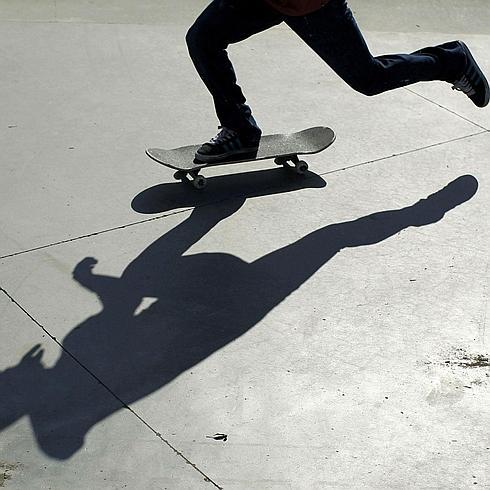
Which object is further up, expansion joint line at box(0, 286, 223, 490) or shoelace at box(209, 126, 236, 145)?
shoelace at box(209, 126, 236, 145)

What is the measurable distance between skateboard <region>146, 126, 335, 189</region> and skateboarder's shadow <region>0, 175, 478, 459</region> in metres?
0.23

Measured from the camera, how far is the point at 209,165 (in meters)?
4.98

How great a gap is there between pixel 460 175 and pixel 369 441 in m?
2.21

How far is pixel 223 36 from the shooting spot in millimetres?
4699

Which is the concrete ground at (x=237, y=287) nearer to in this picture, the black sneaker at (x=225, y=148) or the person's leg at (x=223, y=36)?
the black sneaker at (x=225, y=148)

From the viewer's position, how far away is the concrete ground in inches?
130

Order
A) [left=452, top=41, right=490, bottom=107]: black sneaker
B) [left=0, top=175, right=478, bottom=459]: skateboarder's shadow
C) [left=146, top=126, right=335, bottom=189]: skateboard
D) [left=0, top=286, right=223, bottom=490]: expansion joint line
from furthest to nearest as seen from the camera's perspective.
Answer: [left=452, top=41, right=490, bottom=107]: black sneaker
[left=146, top=126, right=335, bottom=189]: skateboard
[left=0, top=175, right=478, bottom=459]: skateboarder's shadow
[left=0, top=286, right=223, bottom=490]: expansion joint line

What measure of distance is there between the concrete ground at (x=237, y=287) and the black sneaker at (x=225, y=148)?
147 mm

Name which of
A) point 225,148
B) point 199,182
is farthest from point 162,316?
point 225,148

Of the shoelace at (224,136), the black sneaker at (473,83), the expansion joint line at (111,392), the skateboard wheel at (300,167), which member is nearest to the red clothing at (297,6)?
the shoelace at (224,136)

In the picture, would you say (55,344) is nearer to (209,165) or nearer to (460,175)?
(209,165)

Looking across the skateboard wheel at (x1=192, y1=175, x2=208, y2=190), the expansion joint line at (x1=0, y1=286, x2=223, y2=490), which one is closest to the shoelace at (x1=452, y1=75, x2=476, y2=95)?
the skateboard wheel at (x1=192, y1=175, x2=208, y2=190)

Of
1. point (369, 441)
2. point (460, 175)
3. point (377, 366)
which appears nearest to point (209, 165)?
point (460, 175)

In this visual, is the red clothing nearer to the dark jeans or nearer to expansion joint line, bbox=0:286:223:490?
the dark jeans
